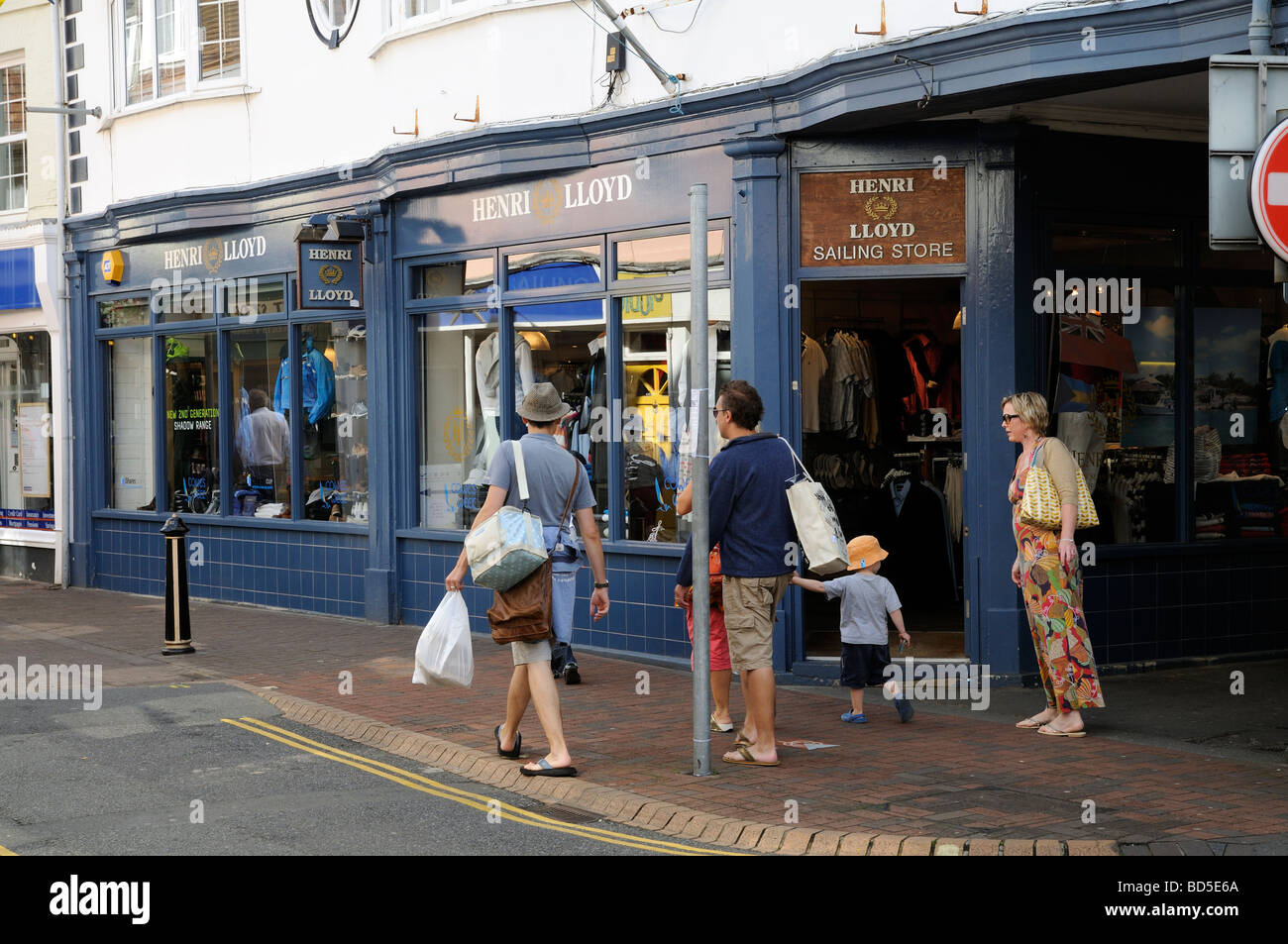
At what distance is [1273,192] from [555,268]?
21.6 ft

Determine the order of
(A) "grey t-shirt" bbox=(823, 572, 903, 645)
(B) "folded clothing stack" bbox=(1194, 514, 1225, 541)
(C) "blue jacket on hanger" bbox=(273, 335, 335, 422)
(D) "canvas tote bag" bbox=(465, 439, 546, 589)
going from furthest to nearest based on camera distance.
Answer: (C) "blue jacket on hanger" bbox=(273, 335, 335, 422)
(B) "folded clothing stack" bbox=(1194, 514, 1225, 541)
(A) "grey t-shirt" bbox=(823, 572, 903, 645)
(D) "canvas tote bag" bbox=(465, 439, 546, 589)

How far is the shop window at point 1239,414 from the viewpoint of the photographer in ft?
37.1

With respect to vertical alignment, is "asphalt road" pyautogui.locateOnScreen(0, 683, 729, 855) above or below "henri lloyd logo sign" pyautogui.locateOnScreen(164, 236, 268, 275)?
below

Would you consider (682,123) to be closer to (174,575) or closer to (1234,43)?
(1234,43)

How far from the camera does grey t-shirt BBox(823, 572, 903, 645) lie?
8.95 meters

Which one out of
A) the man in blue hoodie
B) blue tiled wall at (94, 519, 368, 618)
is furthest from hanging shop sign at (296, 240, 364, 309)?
the man in blue hoodie

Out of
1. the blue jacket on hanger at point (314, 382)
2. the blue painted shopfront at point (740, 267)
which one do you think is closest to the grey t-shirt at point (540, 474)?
the blue painted shopfront at point (740, 267)

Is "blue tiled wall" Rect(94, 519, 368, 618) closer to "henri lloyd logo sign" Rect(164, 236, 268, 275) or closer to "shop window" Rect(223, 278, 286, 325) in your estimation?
"shop window" Rect(223, 278, 286, 325)

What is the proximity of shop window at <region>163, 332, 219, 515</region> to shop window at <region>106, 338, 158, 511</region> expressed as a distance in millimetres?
385

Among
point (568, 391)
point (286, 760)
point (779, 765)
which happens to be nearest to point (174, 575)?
point (568, 391)

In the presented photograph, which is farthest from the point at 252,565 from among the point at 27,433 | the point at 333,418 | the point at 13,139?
the point at 13,139

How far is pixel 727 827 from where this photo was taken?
662 cm

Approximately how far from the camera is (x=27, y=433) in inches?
751

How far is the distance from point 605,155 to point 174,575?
4877 mm
